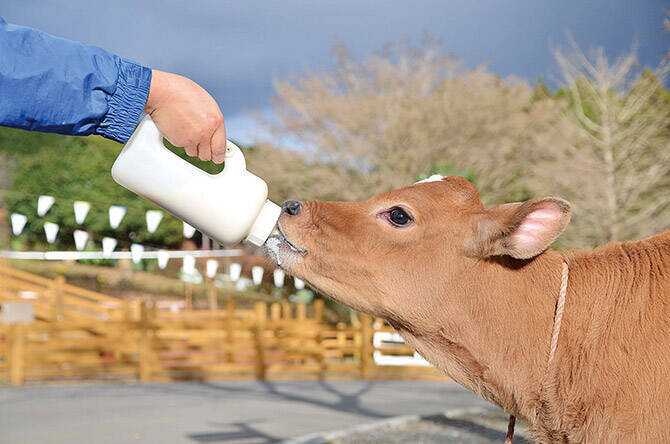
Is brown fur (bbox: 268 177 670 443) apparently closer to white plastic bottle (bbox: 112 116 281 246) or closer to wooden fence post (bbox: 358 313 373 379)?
white plastic bottle (bbox: 112 116 281 246)

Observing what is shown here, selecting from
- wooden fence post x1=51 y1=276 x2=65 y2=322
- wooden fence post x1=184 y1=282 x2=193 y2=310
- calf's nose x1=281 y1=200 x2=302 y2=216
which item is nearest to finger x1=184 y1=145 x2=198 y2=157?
calf's nose x1=281 y1=200 x2=302 y2=216

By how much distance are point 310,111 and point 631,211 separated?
11612mm

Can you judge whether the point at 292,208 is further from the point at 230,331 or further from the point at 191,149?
the point at 230,331

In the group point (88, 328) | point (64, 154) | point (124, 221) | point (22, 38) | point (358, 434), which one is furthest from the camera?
point (64, 154)

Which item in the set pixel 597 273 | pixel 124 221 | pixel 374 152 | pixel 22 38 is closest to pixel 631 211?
pixel 374 152

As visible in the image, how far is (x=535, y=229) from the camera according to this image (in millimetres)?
2381

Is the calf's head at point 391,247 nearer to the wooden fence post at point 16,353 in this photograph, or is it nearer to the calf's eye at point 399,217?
the calf's eye at point 399,217

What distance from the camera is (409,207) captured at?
8.66 ft

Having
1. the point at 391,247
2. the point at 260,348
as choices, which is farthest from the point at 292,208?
the point at 260,348

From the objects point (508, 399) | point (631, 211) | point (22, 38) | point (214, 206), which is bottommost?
point (508, 399)

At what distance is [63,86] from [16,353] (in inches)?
584

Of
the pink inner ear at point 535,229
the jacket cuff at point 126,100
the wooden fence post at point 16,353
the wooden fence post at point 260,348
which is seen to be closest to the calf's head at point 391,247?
the pink inner ear at point 535,229

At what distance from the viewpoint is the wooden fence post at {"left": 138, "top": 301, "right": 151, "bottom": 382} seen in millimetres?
15766

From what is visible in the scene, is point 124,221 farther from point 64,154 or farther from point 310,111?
point 310,111
